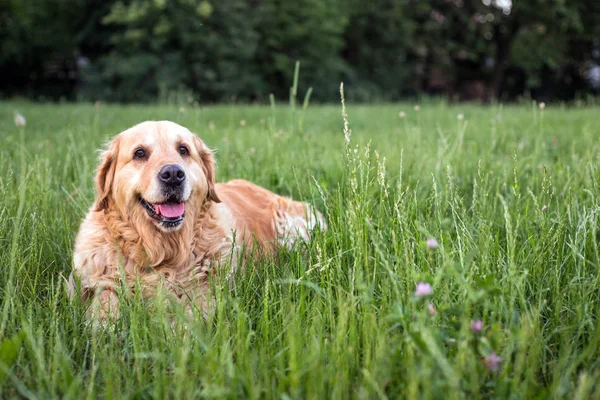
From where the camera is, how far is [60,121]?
29.7 ft

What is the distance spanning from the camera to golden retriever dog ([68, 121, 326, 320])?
2.76 metres

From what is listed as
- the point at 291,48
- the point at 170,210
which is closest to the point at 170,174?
the point at 170,210

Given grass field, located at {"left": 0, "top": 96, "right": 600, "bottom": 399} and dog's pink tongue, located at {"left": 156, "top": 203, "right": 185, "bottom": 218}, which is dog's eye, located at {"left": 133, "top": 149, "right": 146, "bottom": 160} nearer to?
dog's pink tongue, located at {"left": 156, "top": 203, "right": 185, "bottom": 218}

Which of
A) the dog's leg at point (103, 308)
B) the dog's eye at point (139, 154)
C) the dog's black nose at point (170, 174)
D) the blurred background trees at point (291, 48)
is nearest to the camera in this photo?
the dog's leg at point (103, 308)

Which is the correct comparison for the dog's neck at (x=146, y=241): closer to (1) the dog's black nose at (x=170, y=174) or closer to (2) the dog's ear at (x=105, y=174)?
(2) the dog's ear at (x=105, y=174)

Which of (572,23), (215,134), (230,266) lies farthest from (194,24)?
(230,266)

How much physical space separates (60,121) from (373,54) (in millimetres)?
19247

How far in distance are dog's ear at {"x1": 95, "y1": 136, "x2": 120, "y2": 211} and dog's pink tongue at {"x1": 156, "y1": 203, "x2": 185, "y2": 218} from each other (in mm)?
372

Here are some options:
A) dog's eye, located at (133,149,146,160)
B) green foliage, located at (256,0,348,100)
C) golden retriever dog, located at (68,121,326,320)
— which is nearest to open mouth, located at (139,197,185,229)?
golden retriever dog, located at (68,121,326,320)

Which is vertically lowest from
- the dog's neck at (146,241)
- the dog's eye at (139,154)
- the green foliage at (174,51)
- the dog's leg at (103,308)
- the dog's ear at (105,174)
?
the dog's leg at (103,308)

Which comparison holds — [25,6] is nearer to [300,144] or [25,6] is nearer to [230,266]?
[300,144]

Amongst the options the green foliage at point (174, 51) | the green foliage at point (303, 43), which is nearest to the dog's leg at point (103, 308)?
the green foliage at point (174, 51)

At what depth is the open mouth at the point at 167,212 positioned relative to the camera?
2.82 m

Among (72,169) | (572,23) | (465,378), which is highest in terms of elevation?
(572,23)
